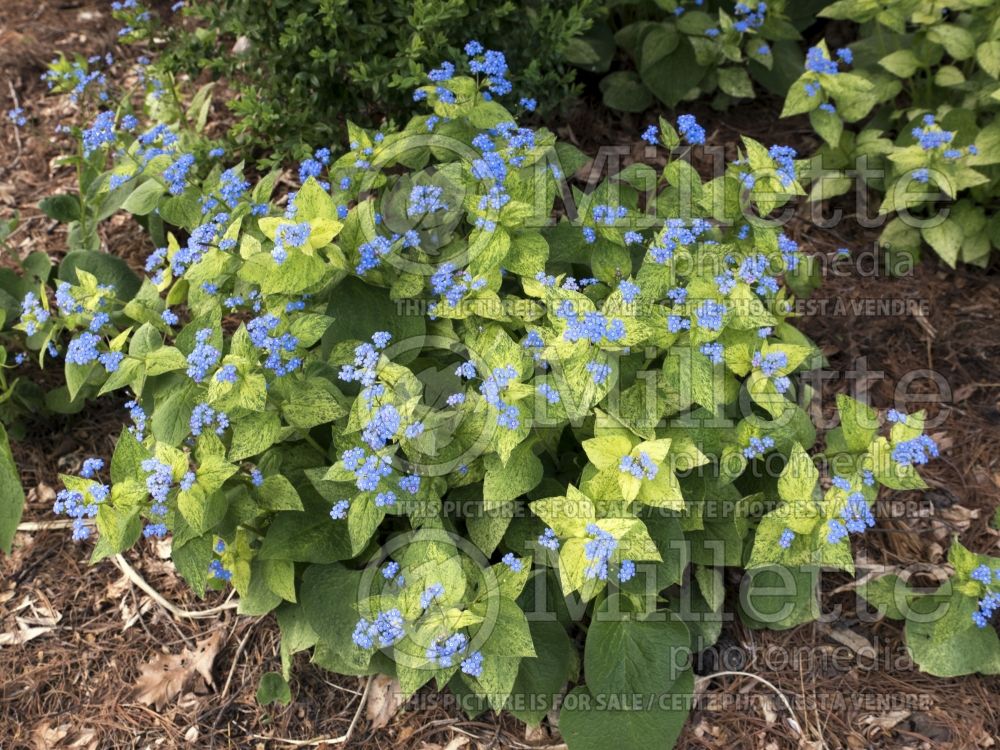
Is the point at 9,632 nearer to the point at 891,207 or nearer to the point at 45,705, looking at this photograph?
the point at 45,705

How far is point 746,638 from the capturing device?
304 cm

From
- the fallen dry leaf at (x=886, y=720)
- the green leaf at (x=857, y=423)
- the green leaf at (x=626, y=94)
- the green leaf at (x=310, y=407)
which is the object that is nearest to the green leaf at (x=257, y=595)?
the green leaf at (x=310, y=407)

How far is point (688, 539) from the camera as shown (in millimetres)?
2900

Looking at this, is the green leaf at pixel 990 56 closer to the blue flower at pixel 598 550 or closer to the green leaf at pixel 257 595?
the blue flower at pixel 598 550

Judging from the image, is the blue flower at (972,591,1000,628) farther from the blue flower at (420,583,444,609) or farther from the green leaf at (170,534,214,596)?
the green leaf at (170,534,214,596)

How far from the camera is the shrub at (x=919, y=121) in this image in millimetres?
3459

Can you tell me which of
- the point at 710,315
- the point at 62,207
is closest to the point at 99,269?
the point at 62,207

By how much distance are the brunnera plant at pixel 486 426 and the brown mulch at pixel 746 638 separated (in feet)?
0.76

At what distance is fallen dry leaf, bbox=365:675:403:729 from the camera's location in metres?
2.94

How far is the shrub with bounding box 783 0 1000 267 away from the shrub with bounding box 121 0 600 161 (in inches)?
40.5

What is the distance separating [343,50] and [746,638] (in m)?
2.63

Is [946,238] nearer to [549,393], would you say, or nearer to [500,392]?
[549,393]

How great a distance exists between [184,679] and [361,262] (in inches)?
62.3

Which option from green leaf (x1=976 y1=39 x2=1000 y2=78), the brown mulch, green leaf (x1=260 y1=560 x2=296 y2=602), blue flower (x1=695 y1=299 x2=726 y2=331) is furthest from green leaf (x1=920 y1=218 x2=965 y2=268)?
green leaf (x1=260 y1=560 x2=296 y2=602)
